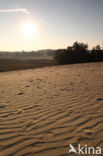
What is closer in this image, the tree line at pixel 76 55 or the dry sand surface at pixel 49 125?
the dry sand surface at pixel 49 125

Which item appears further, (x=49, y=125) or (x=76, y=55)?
(x=76, y=55)

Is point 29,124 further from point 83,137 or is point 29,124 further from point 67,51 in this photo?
point 67,51

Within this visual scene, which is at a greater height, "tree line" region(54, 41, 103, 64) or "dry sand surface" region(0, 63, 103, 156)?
"tree line" region(54, 41, 103, 64)

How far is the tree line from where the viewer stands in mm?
25203

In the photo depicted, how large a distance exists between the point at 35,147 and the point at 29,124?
2.40ft

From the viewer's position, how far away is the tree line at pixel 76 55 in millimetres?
25203

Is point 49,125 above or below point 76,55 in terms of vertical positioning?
below

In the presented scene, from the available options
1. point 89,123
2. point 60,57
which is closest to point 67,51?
point 60,57

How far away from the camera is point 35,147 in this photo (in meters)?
2.12

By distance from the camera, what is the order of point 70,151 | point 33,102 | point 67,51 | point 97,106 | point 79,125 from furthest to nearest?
point 67,51, point 33,102, point 97,106, point 79,125, point 70,151

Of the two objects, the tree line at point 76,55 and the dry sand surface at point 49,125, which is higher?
the tree line at point 76,55

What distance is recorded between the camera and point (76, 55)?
1019 inches

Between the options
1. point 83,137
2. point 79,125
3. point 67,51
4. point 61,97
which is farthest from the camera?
point 67,51

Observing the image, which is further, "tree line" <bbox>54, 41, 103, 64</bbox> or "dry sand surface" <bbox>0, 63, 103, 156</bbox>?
"tree line" <bbox>54, 41, 103, 64</bbox>
